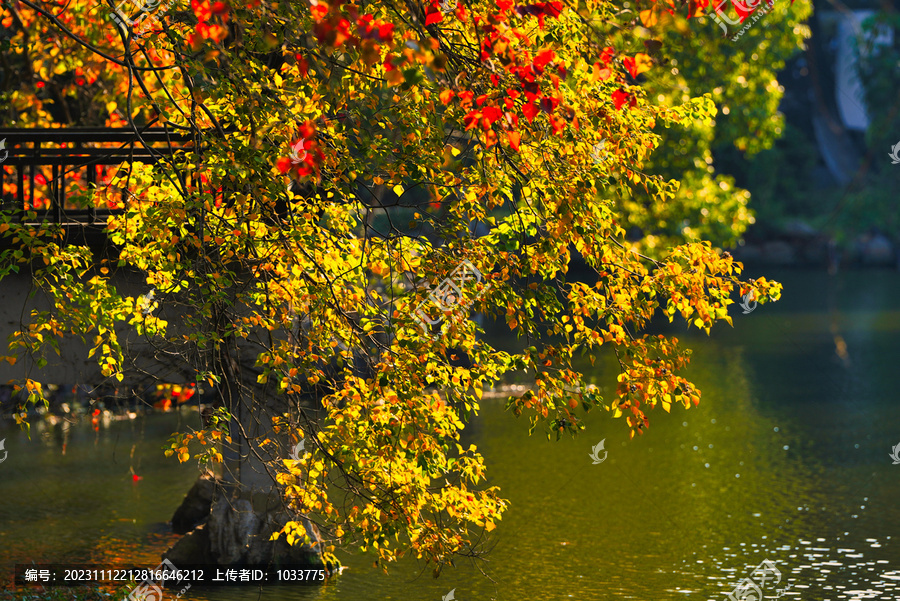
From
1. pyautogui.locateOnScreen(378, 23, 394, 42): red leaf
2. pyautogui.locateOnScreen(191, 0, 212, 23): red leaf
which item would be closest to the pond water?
pyautogui.locateOnScreen(191, 0, 212, 23): red leaf

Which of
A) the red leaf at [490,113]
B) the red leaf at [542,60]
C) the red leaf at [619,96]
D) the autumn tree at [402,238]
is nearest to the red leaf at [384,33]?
the red leaf at [490,113]

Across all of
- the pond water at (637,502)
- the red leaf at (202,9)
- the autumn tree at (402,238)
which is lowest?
the pond water at (637,502)

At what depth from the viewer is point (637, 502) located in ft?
52.5

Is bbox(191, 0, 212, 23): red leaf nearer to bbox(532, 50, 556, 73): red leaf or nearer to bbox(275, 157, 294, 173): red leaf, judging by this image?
bbox(275, 157, 294, 173): red leaf

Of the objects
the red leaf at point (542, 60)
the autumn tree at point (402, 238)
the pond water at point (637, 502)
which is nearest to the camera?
the red leaf at point (542, 60)

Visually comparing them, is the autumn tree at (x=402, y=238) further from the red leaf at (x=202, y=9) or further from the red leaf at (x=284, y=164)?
the red leaf at (x=202, y=9)

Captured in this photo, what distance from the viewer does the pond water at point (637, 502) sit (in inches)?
490

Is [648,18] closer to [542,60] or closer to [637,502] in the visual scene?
[542,60]

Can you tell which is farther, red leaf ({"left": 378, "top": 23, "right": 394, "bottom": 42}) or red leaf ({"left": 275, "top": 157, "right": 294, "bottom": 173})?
red leaf ({"left": 275, "top": 157, "right": 294, "bottom": 173})

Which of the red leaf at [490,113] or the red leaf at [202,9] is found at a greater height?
the red leaf at [202,9]

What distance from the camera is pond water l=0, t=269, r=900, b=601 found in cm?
1245

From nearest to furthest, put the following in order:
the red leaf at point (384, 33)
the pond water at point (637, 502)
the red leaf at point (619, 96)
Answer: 1. the red leaf at point (384, 33)
2. the red leaf at point (619, 96)
3. the pond water at point (637, 502)

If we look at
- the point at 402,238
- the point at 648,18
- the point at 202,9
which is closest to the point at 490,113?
the point at 648,18

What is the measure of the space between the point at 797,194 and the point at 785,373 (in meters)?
32.5
